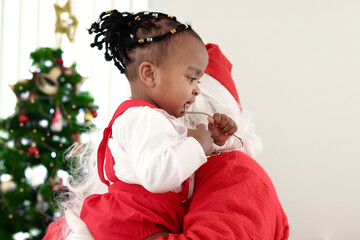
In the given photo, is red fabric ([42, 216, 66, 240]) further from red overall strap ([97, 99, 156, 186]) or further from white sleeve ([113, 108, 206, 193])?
white sleeve ([113, 108, 206, 193])

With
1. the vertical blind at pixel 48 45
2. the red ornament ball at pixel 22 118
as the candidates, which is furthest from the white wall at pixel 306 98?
the red ornament ball at pixel 22 118

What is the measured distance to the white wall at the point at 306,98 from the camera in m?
3.99

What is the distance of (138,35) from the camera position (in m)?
1.24

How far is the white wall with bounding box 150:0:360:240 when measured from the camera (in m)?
3.99

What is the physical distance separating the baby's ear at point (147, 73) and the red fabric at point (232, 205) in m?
0.30

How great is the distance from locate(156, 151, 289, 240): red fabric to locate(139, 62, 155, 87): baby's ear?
30 centimetres

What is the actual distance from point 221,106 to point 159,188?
60cm

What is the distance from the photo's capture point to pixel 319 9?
4.02 meters

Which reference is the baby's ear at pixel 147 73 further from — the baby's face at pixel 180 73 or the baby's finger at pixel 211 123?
the baby's finger at pixel 211 123

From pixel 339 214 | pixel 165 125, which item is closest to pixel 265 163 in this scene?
pixel 339 214

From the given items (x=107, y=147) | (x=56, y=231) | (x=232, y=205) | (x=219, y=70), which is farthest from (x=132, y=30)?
(x=56, y=231)

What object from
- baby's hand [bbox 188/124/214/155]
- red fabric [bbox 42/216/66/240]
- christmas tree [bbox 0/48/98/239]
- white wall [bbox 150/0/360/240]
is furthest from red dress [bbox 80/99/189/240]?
white wall [bbox 150/0/360/240]

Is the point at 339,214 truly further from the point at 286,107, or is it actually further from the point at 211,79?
the point at 211,79

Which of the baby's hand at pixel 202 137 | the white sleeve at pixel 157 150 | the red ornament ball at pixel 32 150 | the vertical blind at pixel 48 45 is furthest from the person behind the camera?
the vertical blind at pixel 48 45
